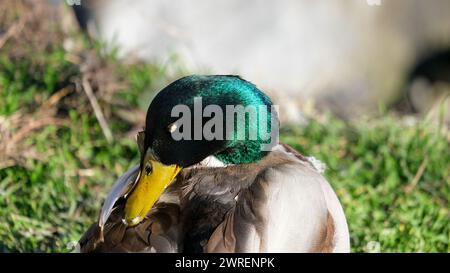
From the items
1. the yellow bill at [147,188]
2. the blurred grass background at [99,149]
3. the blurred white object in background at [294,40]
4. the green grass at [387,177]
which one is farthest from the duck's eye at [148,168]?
the blurred white object in background at [294,40]

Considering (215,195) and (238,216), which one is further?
(215,195)

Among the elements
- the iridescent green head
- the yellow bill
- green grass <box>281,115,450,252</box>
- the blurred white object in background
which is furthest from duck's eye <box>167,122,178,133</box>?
the blurred white object in background

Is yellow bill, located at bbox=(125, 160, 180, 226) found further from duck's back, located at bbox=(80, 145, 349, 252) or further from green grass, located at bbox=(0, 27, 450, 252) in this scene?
green grass, located at bbox=(0, 27, 450, 252)

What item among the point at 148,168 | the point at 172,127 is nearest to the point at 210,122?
the point at 172,127

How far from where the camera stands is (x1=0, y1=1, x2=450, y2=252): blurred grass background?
400cm

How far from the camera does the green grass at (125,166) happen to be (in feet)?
13.0

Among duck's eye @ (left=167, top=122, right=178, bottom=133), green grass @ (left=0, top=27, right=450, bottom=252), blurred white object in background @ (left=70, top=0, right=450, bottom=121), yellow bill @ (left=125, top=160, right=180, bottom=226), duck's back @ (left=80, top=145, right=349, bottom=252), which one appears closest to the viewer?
duck's back @ (left=80, top=145, right=349, bottom=252)

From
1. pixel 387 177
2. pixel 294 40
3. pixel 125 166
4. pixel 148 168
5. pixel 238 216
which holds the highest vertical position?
pixel 294 40

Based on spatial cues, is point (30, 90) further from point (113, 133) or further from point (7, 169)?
point (7, 169)

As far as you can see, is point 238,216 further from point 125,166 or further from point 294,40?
point 294,40

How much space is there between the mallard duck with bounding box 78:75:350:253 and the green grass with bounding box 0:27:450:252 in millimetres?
872

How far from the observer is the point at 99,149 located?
185 inches

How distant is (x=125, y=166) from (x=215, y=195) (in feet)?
5.96
